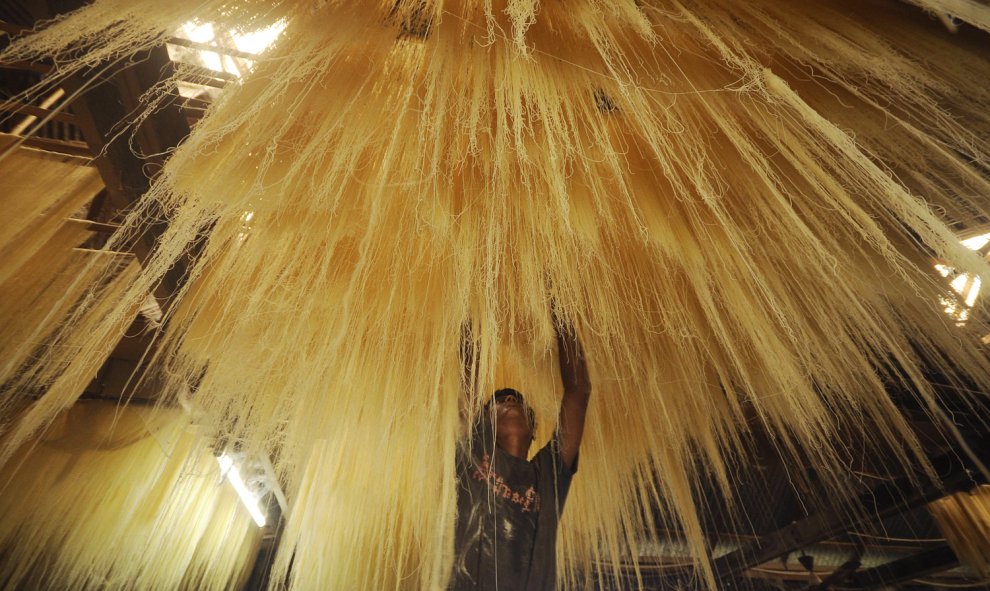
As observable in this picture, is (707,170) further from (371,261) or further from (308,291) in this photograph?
(308,291)

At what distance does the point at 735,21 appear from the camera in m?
1.00

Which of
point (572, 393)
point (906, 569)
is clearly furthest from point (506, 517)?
point (906, 569)

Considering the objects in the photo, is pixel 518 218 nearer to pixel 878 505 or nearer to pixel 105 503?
pixel 878 505

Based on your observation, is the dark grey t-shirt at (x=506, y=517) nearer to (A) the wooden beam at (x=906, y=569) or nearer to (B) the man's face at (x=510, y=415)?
(B) the man's face at (x=510, y=415)

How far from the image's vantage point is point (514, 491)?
1303 millimetres

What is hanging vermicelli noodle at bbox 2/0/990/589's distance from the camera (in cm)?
96

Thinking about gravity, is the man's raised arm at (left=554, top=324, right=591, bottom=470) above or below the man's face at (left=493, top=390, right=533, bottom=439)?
above

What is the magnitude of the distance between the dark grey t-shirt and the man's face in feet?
0.27

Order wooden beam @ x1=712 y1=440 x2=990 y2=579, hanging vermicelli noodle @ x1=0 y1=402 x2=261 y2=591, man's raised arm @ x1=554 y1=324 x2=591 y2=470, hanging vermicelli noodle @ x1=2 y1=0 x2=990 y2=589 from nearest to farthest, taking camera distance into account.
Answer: hanging vermicelli noodle @ x1=2 y1=0 x2=990 y2=589, man's raised arm @ x1=554 y1=324 x2=591 y2=470, wooden beam @ x1=712 y1=440 x2=990 y2=579, hanging vermicelli noodle @ x1=0 y1=402 x2=261 y2=591

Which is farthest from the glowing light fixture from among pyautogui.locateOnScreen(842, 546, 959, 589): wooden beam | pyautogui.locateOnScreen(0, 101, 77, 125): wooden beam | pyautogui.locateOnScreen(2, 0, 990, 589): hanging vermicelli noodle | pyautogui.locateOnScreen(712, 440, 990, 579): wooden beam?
pyautogui.locateOnScreen(842, 546, 959, 589): wooden beam

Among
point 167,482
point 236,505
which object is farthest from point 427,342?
point 236,505

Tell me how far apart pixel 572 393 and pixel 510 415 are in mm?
264

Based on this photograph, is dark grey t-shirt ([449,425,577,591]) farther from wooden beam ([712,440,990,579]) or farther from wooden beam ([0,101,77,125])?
wooden beam ([712,440,990,579])

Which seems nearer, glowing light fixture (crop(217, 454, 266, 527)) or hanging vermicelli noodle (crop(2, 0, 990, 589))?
hanging vermicelli noodle (crop(2, 0, 990, 589))
